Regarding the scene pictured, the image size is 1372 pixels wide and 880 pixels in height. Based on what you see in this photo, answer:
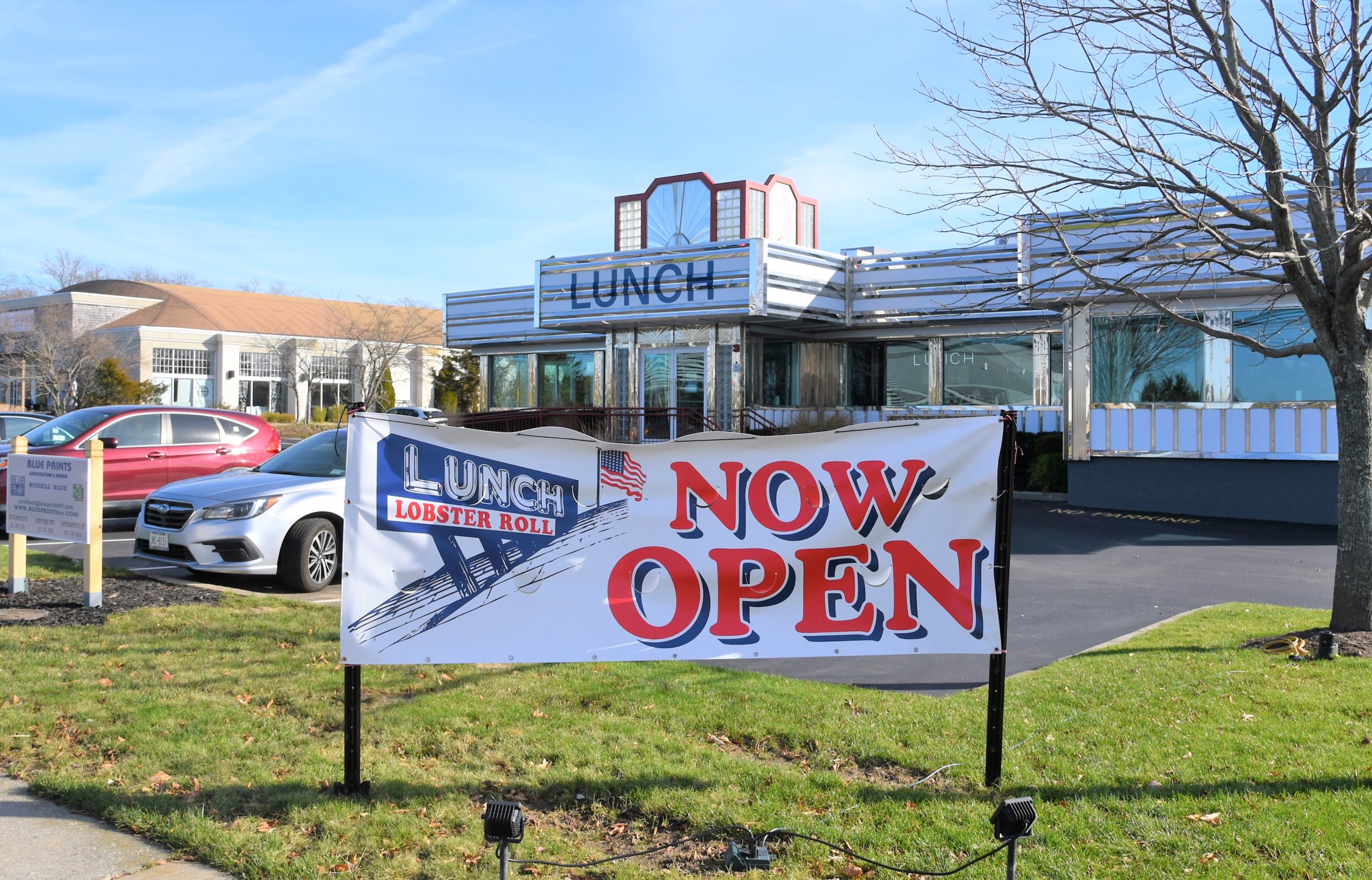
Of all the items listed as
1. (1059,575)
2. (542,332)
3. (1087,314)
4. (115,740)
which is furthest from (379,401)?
(115,740)

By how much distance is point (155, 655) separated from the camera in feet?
24.3

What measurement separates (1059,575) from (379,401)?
4758 cm

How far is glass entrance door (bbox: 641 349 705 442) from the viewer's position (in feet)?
81.1

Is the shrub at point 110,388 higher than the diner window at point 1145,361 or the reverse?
higher

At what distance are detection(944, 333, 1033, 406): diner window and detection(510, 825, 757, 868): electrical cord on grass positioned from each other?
20304 mm

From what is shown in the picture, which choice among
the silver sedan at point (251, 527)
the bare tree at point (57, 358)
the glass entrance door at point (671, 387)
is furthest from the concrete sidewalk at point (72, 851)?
the bare tree at point (57, 358)

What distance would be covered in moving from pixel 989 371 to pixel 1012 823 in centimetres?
2207

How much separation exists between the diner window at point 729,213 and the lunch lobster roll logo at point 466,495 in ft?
80.0

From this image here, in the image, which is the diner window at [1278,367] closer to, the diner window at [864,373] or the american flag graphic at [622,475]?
the diner window at [864,373]

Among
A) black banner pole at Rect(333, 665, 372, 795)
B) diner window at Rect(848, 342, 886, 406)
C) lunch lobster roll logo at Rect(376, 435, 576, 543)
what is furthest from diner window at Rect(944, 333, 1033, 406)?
black banner pole at Rect(333, 665, 372, 795)

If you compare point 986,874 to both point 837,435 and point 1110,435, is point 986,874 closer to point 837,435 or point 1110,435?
point 837,435

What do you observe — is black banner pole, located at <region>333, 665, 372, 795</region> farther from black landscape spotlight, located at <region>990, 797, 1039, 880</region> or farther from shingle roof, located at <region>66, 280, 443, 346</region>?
shingle roof, located at <region>66, 280, 443, 346</region>

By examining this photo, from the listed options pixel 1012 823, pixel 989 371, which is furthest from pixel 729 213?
pixel 1012 823

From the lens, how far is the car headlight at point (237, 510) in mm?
10219
